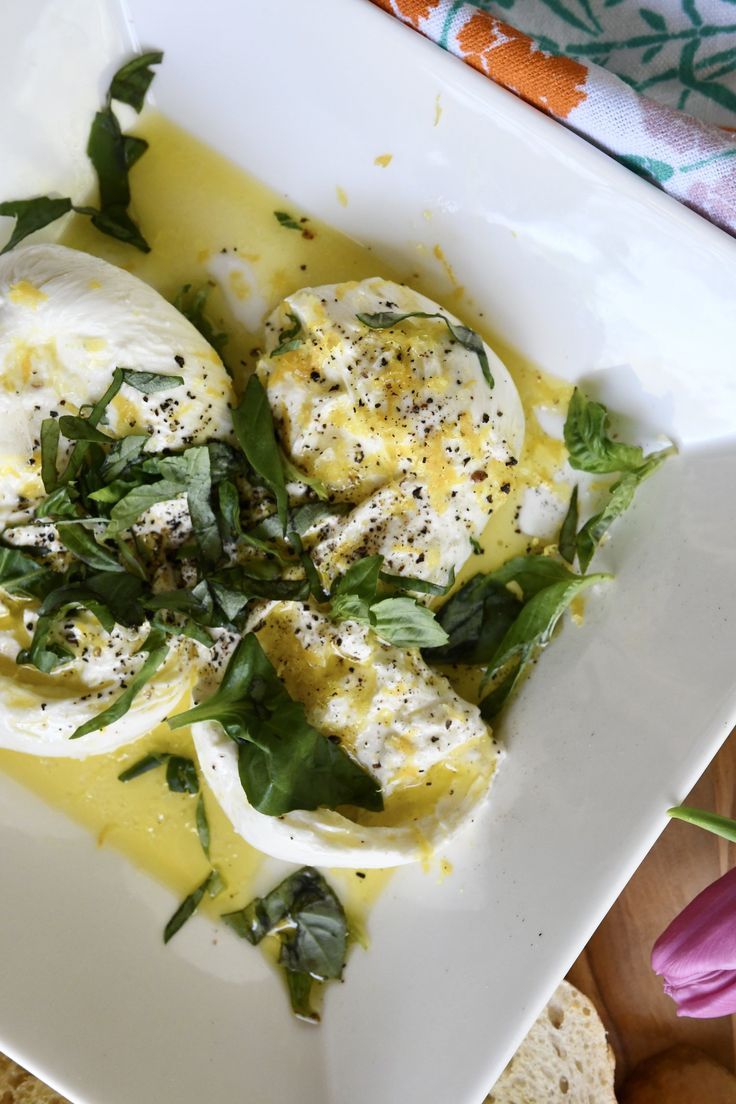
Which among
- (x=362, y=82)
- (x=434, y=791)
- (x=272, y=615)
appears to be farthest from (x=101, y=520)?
(x=362, y=82)

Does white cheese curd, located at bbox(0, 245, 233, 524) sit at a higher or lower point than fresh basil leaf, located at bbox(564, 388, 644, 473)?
lower

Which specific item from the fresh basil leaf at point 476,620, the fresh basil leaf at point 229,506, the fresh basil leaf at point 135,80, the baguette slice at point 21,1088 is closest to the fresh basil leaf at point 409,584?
the fresh basil leaf at point 476,620

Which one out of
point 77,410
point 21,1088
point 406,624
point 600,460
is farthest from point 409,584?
point 21,1088

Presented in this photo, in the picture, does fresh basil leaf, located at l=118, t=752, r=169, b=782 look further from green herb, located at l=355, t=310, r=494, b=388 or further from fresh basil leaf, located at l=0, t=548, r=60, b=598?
green herb, located at l=355, t=310, r=494, b=388

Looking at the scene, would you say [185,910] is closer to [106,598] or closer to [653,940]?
[106,598]

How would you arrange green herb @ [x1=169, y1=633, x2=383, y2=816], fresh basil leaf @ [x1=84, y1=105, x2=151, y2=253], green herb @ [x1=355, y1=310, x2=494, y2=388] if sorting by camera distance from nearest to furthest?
green herb @ [x1=169, y1=633, x2=383, y2=816], green herb @ [x1=355, y1=310, x2=494, y2=388], fresh basil leaf @ [x1=84, y1=105, x2=151, y2=253]

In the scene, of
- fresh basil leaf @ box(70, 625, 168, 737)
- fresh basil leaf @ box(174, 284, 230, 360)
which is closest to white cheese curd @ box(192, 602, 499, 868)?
fresh basil leaf @ box(70, 625, 168, 737)

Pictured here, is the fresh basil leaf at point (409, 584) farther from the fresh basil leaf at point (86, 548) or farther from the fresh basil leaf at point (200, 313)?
the fresh basil leaf at point (200, 313)

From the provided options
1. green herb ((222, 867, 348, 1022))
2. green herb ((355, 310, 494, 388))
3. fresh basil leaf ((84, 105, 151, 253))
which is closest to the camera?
green herb ((355, 310, 494, 388))
